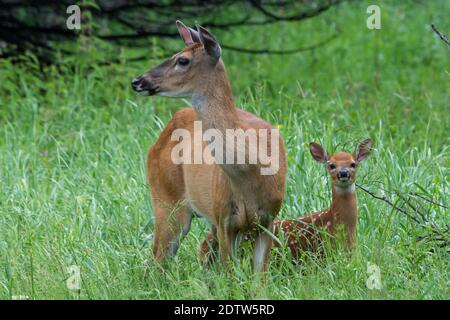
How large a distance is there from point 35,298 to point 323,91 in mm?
5633

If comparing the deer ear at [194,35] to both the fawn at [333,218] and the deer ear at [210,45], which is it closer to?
the deer ear at [210,45]

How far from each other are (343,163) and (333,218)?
32cm

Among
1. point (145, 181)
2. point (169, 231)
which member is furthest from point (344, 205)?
point (145, 181)

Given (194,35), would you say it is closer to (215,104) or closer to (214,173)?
(215,104)

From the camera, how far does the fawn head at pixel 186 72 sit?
568 centimetres

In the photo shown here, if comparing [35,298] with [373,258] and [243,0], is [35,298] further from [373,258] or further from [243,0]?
[243,0]

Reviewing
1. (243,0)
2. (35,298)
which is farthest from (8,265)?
(243,0)

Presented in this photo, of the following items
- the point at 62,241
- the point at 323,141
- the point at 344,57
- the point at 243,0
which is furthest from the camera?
the point at 344,57

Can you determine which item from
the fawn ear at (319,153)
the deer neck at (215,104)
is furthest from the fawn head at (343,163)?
the deer neck at (215,104)

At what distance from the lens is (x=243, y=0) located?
34.8 feet

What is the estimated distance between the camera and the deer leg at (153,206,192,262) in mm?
6465

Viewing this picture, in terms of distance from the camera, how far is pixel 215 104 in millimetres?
5719

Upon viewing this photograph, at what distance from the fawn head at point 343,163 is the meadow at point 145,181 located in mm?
323

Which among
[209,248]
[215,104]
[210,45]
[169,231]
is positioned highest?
[210,45]
